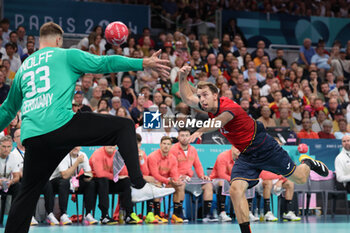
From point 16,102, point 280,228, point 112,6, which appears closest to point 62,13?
point 112,6

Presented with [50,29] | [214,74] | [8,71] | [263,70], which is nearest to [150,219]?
[8,71]

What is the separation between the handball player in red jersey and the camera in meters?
7.82

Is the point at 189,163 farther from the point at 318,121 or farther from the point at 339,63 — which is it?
the point at 339,63

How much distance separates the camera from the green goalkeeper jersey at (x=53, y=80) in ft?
17.7

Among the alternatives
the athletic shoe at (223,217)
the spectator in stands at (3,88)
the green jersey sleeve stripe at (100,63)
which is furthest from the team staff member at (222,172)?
the green jersey sleeve stripe at (100,63)

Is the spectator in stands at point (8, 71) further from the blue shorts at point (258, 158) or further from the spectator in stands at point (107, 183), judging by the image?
the blue shorts at point (258, 158)

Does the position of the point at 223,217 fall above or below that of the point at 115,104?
below

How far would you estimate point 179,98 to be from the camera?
16141 mm

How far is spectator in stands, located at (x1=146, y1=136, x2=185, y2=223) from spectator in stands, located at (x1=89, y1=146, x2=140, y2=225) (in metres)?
0.69

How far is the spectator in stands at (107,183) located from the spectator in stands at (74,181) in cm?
17

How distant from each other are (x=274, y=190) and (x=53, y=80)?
9083mm

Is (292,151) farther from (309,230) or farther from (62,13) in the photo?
(62,13)

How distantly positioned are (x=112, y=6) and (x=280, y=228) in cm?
1176

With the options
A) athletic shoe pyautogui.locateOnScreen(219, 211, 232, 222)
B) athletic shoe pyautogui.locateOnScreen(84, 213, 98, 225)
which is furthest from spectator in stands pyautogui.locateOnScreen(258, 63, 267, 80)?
athletic shoe pyautogui.locateOnScreen(84, 213, 98, 225)
